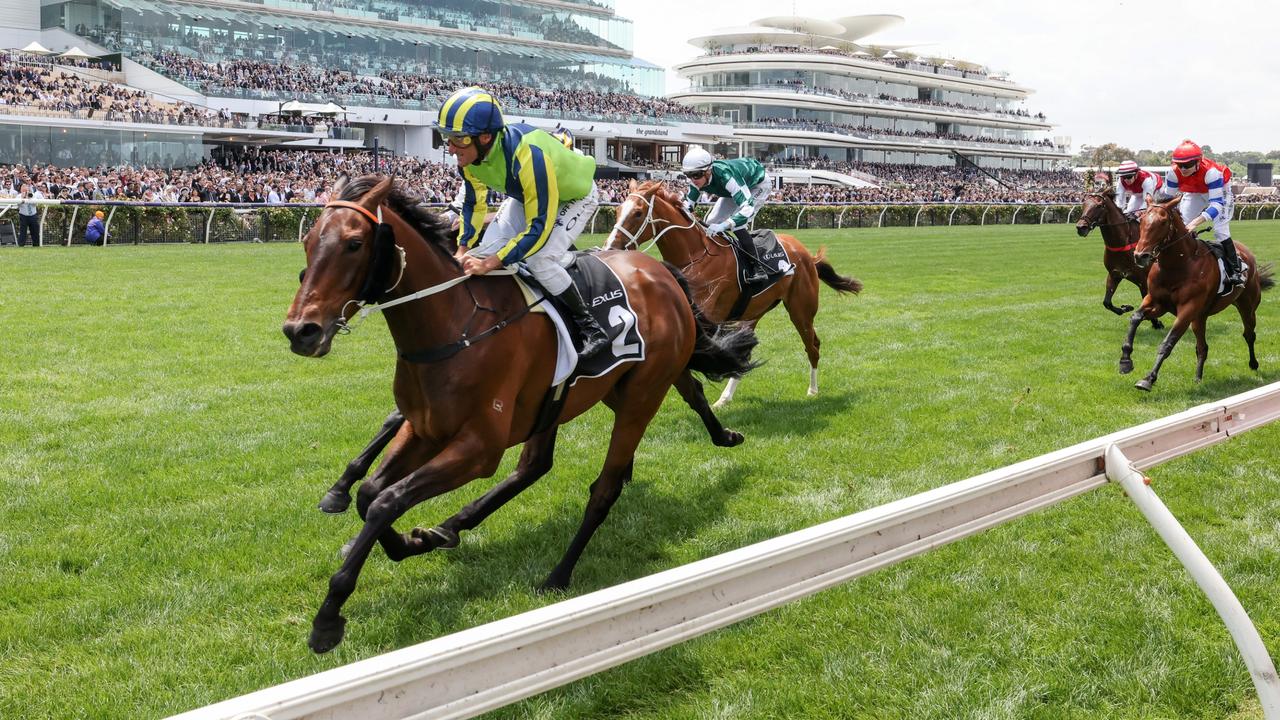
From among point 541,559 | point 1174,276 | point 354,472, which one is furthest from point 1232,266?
point 354,472

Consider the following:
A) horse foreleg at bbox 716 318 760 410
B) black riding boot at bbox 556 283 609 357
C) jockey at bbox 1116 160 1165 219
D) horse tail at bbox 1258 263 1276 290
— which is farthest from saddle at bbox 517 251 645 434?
jockey at bbox 1116 160 1165 219

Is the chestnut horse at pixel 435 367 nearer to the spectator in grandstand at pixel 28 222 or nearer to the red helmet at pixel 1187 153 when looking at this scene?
the red helmet at pixel 1187 153

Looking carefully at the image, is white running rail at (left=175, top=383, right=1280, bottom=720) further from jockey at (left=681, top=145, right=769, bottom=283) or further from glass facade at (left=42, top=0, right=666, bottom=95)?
glass facade at (left=42, top=0, right=666, bottom=95)

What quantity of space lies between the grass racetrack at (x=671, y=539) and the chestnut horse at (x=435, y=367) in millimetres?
278

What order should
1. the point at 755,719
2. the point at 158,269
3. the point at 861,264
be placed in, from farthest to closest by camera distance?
the point at 861,264
the point at 158,269
the point at 755,719

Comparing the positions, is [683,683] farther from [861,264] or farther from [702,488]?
[861,264]

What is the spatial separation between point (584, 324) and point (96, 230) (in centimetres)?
2054

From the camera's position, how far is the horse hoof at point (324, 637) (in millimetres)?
3762

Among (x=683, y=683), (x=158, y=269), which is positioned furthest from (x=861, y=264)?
(x=683, y=683)

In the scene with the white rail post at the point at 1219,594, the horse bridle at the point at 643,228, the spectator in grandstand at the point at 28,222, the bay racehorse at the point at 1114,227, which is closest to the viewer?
the white rail post at the point at 1219,594

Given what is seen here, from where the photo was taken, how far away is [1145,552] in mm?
4719

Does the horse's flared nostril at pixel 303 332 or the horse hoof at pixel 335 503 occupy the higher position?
the horse's flared nostril at pixel 303 332

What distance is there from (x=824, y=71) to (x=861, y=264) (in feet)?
234

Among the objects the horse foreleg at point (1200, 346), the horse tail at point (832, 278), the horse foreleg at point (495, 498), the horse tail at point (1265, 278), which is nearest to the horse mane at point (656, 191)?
the horse tail at point (832, 278)
